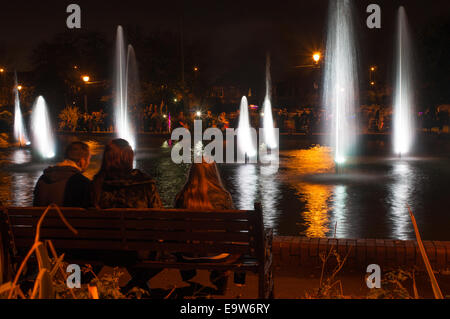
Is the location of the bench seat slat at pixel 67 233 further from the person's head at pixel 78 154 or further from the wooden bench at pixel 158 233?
the person's head at pixel 78 154

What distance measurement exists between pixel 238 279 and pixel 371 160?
15.2 metres

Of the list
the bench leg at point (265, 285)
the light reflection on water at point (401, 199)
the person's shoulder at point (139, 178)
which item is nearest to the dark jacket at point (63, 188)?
the person's shoulder at point (139, 178)

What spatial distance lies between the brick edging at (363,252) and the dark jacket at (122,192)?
5.29 feet

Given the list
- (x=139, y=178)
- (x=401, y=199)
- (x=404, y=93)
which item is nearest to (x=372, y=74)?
(x=404, y=93)

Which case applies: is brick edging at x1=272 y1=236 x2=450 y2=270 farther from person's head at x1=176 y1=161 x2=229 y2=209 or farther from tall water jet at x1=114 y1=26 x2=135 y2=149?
tall water jet at x1=114 y1=26 x2=135 y2=149

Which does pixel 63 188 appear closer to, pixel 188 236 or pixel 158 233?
pixel 158 233

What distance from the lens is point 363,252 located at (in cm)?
594

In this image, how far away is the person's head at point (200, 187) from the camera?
5367 millimetres

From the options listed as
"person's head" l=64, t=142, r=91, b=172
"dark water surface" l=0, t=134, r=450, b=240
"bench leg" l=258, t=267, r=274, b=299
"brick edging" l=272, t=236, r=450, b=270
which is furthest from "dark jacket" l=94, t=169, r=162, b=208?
"dark water surface" l=0, t=134, r=450, b=240

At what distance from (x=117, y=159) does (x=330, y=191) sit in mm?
7613

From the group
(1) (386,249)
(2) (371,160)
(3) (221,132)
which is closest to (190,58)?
(3) (221,132)

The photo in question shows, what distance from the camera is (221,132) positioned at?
4188cm
